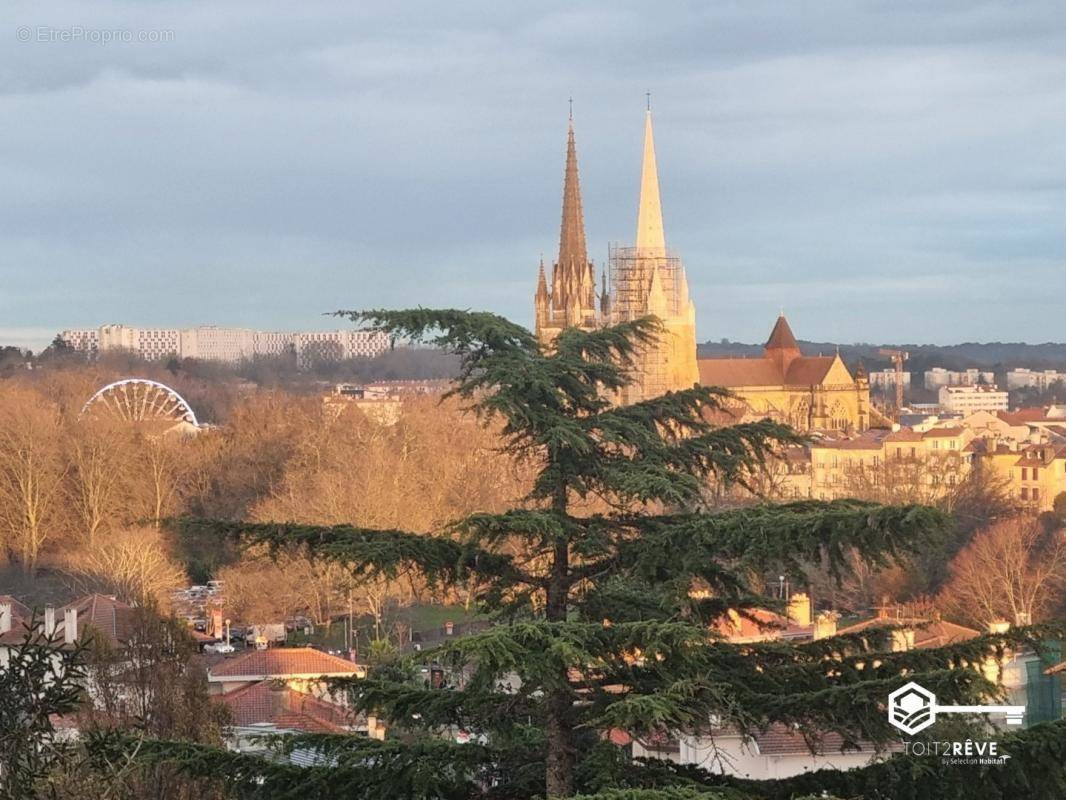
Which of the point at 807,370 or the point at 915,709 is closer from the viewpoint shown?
the point at 915,709

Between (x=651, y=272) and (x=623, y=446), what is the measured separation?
95.2 m

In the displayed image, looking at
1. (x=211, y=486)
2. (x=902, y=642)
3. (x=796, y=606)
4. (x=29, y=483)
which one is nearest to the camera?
(x=796, y=606)

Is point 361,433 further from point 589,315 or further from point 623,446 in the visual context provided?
point 623,446

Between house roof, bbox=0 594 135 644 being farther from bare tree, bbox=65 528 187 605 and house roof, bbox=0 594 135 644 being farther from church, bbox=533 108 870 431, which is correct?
church, bbox=533 108 870 431

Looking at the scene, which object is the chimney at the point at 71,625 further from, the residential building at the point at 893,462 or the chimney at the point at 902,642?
the residential building at the point at 893,462

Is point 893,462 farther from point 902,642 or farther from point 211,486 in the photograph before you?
point 902,642

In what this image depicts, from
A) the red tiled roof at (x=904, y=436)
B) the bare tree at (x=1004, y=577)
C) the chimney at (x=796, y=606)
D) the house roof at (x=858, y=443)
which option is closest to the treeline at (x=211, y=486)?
the bare tree at (x=1004, y=577)

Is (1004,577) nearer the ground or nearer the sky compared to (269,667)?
nearer the ground

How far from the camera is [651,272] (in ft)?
349

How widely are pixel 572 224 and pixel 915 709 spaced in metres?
104

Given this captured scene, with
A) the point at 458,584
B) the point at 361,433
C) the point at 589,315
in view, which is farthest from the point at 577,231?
the point at 458,584

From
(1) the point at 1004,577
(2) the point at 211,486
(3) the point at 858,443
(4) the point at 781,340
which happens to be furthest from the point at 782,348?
(1) the point at 1004,577

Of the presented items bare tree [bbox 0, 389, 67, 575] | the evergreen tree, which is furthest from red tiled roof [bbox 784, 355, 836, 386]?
the evergreen tree

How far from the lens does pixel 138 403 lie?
3794 inches
